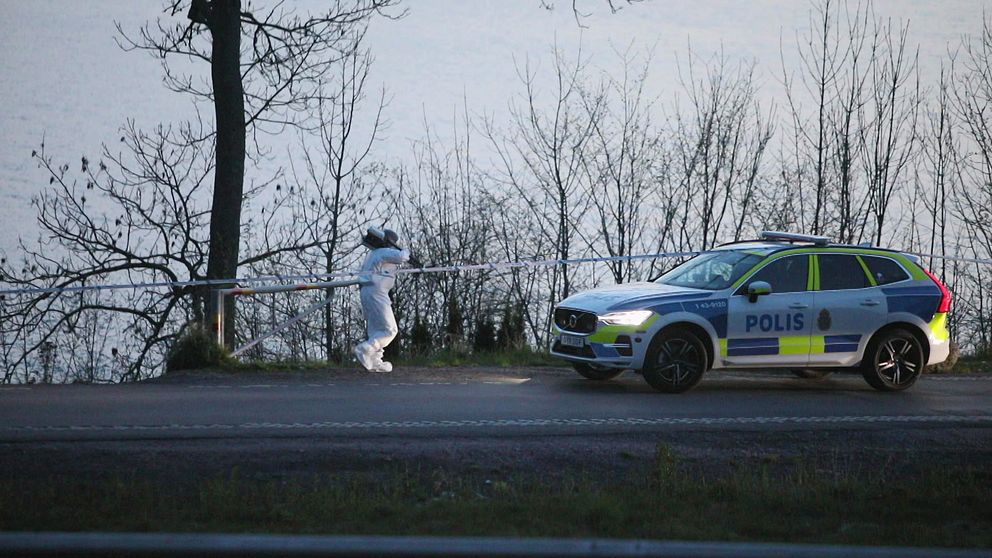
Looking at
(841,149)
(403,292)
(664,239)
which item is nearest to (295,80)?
(403,292)

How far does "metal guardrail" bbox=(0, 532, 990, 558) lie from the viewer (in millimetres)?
5340

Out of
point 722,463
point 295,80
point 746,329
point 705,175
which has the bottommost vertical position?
point 722,463

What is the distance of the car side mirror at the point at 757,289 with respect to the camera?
14062 millimetres

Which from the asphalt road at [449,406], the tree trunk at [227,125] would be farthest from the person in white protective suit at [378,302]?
the tree trunk at [227,125]

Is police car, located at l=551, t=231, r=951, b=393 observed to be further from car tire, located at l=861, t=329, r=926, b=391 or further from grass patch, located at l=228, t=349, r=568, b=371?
grass patch, located at l=228, t=349, r=568, b=371

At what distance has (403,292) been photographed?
23406mm

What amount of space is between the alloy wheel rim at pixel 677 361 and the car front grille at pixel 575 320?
832mm

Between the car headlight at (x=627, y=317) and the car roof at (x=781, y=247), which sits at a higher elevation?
the car roof at (x=781, y=247)

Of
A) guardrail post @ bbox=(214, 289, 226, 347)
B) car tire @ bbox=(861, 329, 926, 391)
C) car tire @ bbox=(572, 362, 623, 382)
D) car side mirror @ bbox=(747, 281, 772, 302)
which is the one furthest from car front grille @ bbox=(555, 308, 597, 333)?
guardrail post @ bbox=(214, 289, 226, 347)

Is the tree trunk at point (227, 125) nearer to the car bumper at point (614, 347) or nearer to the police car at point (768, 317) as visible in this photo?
the police car at point (768, 317)

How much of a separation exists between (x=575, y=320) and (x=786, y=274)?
8.28 feet

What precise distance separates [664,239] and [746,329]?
37.6ft

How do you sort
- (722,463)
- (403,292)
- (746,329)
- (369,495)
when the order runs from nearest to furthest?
(369,495) → (722,463) → (746,329) → (403,292)

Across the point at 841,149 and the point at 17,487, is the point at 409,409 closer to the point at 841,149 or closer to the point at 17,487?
the point at 17,487
